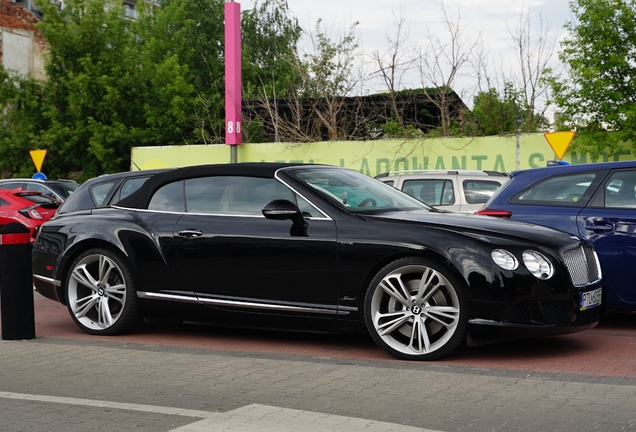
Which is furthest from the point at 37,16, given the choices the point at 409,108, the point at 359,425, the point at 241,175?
the point at 359,425

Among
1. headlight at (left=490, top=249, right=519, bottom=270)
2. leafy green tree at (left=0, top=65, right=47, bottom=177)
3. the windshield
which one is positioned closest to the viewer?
headlight at (left=490, top=249, right=519, bottom=270)

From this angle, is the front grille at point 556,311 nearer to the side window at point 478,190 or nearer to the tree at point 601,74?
the side window at point 478,190

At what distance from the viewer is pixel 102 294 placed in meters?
8.23

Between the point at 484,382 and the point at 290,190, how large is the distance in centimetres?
238

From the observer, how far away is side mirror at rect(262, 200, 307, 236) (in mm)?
7141

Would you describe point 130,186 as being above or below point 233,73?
below

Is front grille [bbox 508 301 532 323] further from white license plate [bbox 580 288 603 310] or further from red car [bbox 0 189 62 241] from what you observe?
red car [bbox 0 189 62 241]

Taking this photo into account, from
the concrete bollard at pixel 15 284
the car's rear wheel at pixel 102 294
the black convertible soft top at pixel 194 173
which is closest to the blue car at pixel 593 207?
the black convertible soft top at pixel 194 173

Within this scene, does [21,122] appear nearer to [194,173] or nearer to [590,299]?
[194,173]

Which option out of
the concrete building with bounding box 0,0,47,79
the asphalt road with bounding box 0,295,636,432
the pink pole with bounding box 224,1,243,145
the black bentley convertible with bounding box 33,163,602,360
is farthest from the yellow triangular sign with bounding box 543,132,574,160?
the concrete building with bounding box 0,0,47,79

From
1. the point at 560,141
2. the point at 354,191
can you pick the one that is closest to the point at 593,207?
the point at 354,191

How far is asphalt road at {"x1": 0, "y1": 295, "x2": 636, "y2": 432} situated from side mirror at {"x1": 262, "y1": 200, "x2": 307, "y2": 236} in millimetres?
981

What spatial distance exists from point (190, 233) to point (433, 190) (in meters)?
7.12

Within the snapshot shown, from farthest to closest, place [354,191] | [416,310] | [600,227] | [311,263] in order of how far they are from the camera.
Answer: [600,227] → [354,191] → [311,263] → [416,310]
